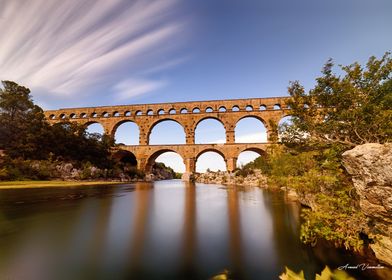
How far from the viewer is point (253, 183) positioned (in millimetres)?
25594

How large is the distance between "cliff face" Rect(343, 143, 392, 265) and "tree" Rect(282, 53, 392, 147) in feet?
4.95

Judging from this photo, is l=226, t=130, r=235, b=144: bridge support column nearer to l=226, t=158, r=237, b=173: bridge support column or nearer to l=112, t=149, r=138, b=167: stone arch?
l=226, t=158, r=237, b=173: bridge support column

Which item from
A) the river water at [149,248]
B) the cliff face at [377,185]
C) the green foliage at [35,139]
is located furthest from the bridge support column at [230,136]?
the cliff face at [377,185]

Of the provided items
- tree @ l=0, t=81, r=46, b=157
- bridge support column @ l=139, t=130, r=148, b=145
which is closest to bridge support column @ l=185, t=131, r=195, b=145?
bridge support column @ l=139, t=130, r=148, b=145

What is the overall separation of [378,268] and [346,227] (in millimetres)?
1045

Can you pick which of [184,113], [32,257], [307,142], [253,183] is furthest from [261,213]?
[184,113]

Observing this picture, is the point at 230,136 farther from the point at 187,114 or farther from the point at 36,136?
the point at 36,136

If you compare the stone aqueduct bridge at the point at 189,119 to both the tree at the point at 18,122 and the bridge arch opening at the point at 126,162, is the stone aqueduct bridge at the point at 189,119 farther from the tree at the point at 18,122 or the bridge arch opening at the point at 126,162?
the tree at the point at 18,122

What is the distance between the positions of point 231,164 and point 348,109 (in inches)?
1062

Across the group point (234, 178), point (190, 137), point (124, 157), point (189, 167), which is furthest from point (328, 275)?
point (124, 157)

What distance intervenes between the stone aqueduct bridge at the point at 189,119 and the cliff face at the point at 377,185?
28.2 m

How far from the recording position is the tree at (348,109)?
4816mm

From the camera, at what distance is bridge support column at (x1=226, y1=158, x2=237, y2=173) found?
1258 inches

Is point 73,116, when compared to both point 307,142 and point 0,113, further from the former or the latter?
point 307,142
